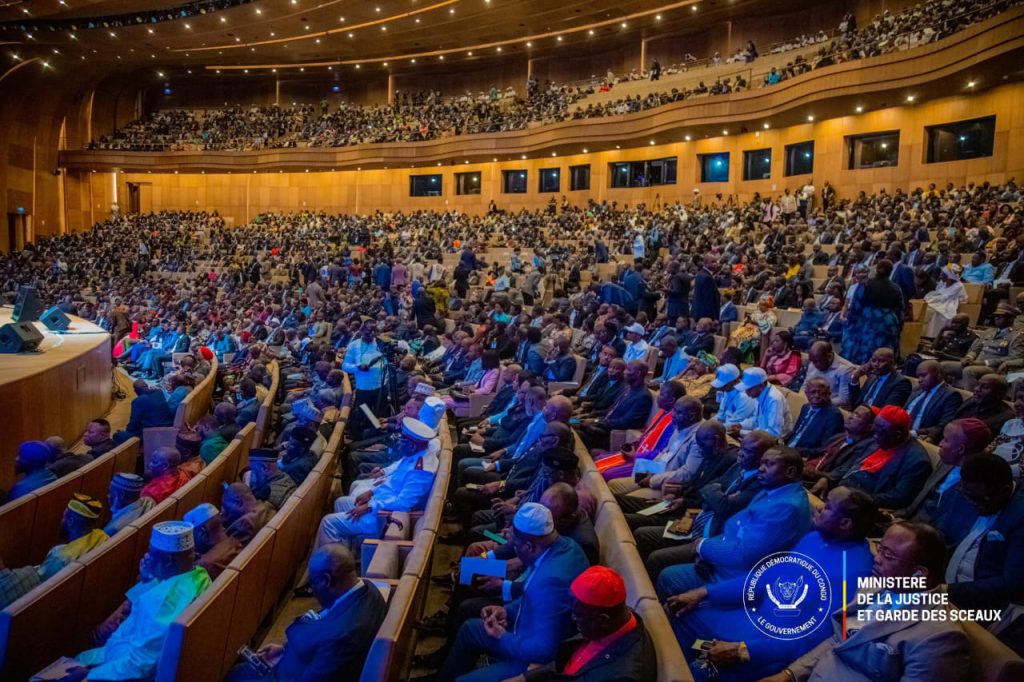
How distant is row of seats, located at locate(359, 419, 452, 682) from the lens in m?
2.56

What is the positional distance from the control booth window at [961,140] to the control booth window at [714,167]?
6070 mm

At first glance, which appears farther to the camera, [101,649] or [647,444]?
[647,444]

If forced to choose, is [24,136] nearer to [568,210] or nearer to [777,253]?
[568,210]

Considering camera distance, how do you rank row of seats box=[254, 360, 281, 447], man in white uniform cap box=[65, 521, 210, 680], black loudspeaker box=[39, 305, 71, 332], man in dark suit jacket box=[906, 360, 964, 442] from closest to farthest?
man in white uniform cap box=[65, 521, 210, 680] < man in dark suit jacket box=[906, 360, 964, 442] < row of seats box=[254, 360, 281, 447] < black loudspeaker box=[39, 305, 71, 332]

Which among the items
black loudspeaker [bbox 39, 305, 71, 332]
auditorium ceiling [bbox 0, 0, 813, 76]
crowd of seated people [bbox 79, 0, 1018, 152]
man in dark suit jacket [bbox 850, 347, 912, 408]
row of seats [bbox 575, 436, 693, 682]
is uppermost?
auditorium ceiling [bbox 0, 0, 813, 76]

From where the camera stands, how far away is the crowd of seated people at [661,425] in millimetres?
2893

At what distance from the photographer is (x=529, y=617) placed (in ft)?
9.31

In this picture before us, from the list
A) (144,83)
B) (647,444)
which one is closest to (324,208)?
(144,83)

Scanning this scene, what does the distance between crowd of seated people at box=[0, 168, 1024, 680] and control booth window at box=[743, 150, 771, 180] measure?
687 centimetres

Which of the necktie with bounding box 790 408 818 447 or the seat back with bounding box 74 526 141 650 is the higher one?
the necktie with bounding box 790 408 818 447

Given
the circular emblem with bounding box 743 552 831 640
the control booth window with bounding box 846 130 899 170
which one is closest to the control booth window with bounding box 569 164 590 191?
the control booth window with bounding box 846 130 899 170

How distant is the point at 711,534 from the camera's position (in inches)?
145

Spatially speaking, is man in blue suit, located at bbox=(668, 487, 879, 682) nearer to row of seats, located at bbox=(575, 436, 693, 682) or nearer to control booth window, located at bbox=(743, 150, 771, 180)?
row of seats, located at bbox=(575, 436, 693, 682)

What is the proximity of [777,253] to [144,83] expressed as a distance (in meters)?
32.4
